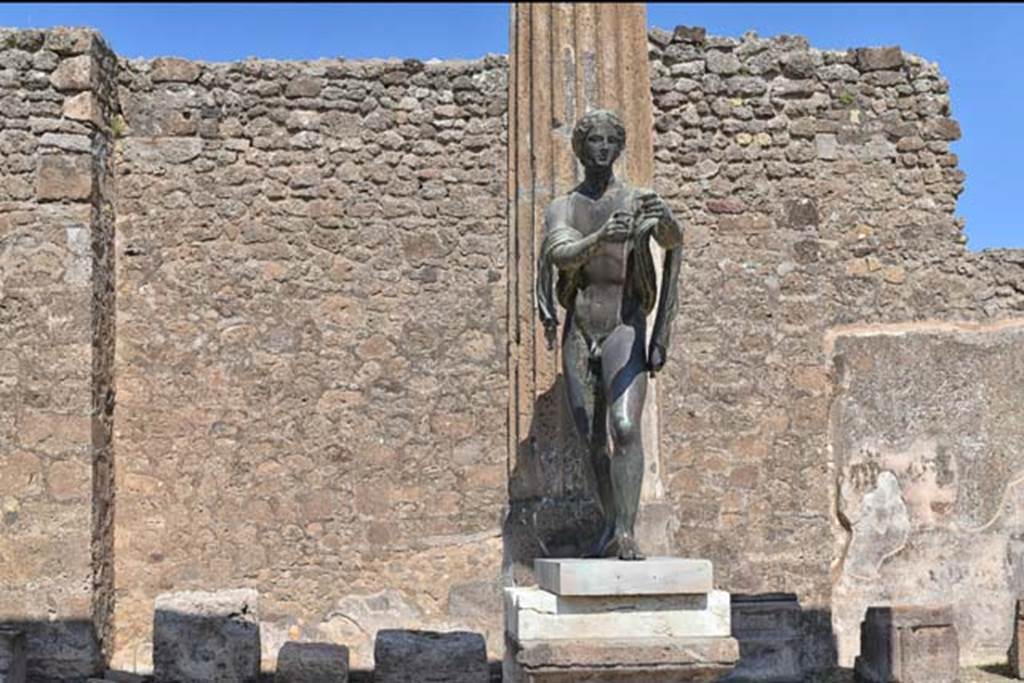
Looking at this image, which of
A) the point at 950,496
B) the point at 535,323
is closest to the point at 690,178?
the point at 950,496

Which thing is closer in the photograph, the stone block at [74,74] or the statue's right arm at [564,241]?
the statue's right arm at [564,241]

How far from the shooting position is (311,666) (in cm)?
660

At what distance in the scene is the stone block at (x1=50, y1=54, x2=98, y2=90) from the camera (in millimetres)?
7754

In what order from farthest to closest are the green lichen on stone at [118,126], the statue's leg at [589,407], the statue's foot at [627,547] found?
the green lichen on stone at [118,126], the statue's leg at [589,407], the statue's foot at [627,547]

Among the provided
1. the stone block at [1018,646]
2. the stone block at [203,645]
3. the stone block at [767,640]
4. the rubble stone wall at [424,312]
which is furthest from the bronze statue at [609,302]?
the stone block at [1018,646]

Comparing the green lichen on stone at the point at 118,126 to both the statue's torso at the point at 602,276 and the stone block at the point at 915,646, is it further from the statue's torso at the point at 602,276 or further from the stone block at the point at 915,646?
the stone block at the point at 915,646

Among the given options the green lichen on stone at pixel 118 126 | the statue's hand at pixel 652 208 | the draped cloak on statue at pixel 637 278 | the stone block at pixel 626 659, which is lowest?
the stone block at pixel 626 659

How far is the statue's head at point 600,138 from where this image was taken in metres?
4.60

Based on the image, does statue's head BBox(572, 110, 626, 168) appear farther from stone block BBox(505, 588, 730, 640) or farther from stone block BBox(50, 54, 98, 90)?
stone block BBox(50, 54, 98, 90)

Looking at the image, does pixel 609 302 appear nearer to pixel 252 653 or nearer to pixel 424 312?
pixel 252 653

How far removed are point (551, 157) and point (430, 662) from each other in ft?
9.36

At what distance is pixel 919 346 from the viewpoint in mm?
8430

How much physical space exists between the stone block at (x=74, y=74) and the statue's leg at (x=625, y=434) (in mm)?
4614

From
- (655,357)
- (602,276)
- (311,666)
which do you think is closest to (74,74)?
(311,666)
